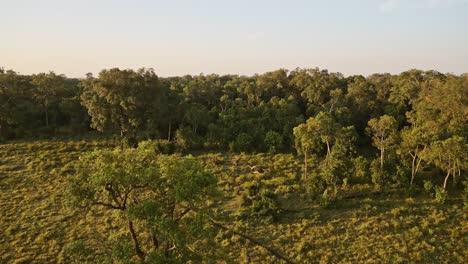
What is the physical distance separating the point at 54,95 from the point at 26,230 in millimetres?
29288

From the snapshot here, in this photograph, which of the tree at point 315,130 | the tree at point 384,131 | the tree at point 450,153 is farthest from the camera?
the tree at point 315,130

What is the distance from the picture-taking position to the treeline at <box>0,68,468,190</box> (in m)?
34.6

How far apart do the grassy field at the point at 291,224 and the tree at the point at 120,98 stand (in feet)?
24.1

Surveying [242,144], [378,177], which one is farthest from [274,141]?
[378,177]

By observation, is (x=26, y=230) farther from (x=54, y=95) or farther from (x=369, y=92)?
(x=369, y=92)

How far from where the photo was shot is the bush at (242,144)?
4212 centimetres

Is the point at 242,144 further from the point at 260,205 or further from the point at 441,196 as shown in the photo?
the point at 441,196

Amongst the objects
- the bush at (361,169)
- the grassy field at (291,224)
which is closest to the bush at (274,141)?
the grassy field at (291,224)

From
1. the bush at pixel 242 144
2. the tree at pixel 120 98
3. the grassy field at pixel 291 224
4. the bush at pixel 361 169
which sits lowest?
the grassy field at pixel 291 224

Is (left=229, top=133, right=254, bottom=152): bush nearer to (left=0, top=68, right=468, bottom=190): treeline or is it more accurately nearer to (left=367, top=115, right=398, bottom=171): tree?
(left=0, top=68, right=468, bottom=190): treeline

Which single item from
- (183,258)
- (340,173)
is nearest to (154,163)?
(183,258)

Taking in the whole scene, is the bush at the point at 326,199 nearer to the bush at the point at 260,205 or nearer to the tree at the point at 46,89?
the bush at the point at 260,205

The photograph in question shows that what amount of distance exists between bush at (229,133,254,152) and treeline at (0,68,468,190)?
0.40 ft

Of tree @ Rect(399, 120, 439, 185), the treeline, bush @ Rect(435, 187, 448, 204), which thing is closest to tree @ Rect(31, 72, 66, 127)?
the treeline
